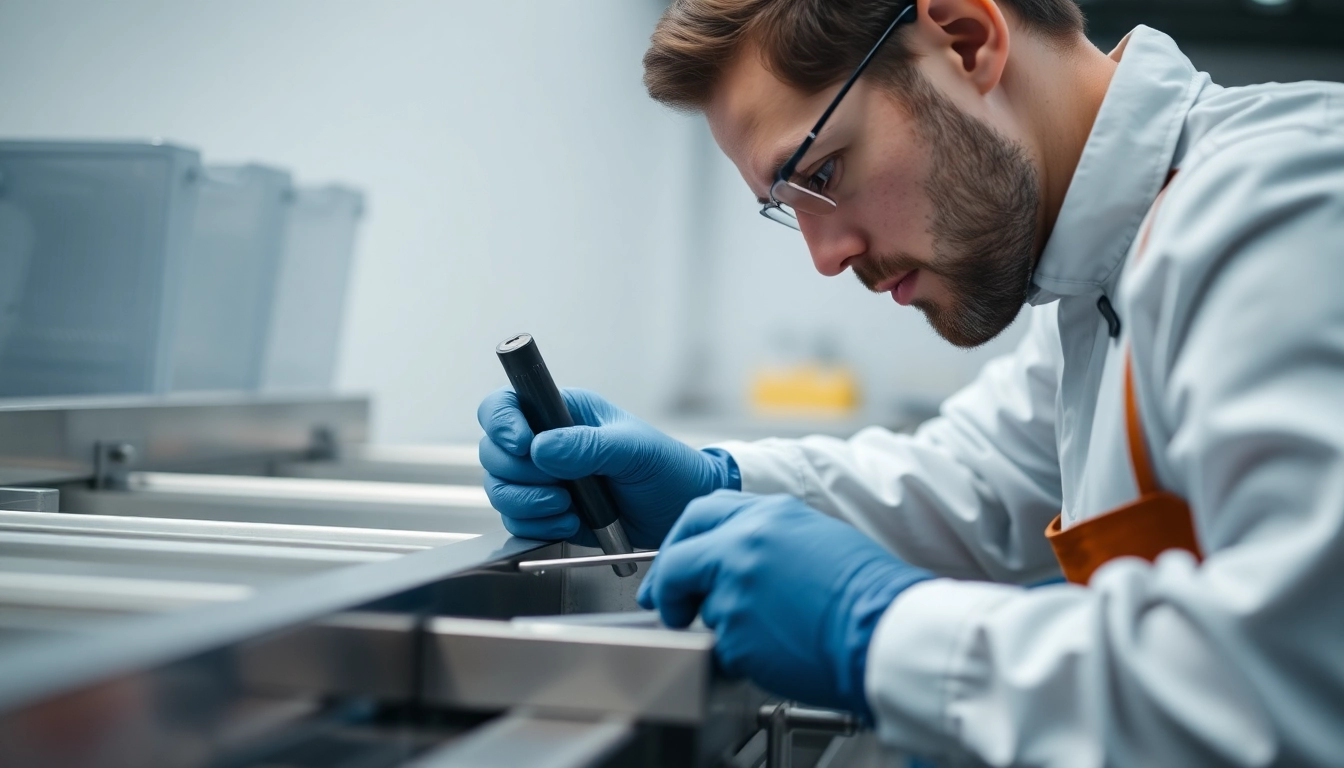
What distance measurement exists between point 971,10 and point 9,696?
90 centimetres

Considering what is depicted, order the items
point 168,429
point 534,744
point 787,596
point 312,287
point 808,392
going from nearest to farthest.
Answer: point 534,744 → point 787,596 → point 168,429 → point 312,287 → point 808,392

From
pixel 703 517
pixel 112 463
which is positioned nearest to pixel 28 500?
pixel 112 463

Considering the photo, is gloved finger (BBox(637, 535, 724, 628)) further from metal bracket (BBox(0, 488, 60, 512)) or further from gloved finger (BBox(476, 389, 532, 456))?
metal bracket (BBox(0, 488, 60, 512))

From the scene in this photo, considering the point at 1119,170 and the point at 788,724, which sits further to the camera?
the point at 1119,170

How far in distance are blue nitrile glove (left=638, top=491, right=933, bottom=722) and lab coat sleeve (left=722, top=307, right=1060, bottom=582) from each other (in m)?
0.48

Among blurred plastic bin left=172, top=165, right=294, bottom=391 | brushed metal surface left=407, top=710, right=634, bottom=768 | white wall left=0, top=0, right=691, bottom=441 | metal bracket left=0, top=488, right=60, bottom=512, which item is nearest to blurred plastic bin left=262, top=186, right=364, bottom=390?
blurred plastic bin left=172, top=165, right=294, bottom=391

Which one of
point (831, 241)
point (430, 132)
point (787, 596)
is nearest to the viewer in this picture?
point (787, 596)

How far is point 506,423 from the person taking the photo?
3.18 feet

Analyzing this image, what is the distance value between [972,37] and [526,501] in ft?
1.92

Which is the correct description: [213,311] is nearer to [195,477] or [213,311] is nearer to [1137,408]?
[195,477]

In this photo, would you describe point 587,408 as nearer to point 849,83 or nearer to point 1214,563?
point 849,83

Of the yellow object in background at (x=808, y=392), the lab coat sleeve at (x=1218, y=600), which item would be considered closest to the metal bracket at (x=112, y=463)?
the lab coat sleeve at (x=1218, y=600)

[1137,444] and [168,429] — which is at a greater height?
[1137,444]

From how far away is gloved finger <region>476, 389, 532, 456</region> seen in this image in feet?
3.12
